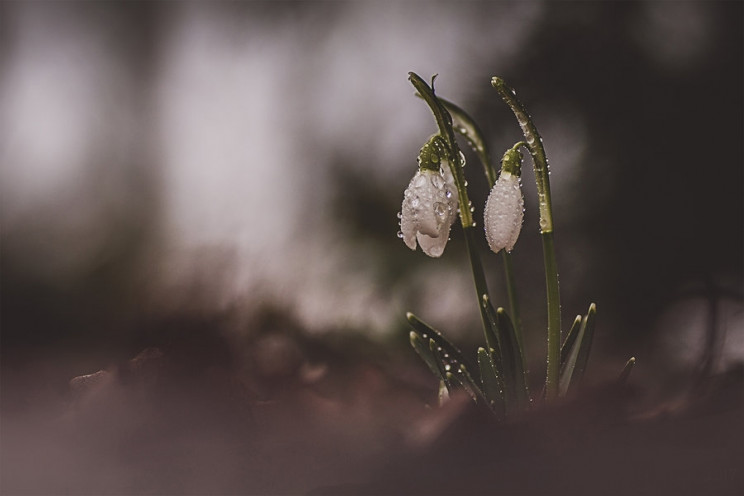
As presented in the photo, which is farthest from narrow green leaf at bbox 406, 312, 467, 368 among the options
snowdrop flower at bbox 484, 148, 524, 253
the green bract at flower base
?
snowdrop flower at bbox 484, 148, 524, 253

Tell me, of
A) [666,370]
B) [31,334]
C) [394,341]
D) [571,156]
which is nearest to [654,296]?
[666,370]

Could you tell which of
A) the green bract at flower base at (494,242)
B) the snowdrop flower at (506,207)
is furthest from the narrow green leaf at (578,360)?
the snowdrop flower at (506,207)

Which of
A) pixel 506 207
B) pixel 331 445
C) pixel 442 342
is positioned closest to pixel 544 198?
pixel 506 207

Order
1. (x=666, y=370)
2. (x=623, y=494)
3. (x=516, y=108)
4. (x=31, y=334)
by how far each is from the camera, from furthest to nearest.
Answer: (x=31, y=334), (x=666, y=370), (x=516, y=108), (x=623, y=494)

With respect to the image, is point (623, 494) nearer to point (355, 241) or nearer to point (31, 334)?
point (355, 241)

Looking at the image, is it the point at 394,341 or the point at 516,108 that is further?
the point at 394,341

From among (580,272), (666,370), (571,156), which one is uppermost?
(571,156)

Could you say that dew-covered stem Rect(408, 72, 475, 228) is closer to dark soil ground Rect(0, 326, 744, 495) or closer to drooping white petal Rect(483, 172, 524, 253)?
drooping white petal Rect(483, 172, 524, 253)
